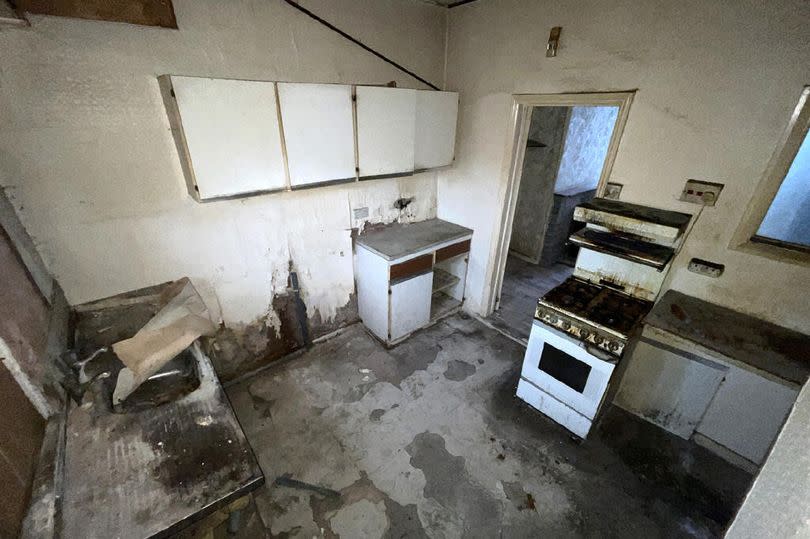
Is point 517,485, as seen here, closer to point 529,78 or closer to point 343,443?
point 343,443

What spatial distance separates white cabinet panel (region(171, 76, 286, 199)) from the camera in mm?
1732

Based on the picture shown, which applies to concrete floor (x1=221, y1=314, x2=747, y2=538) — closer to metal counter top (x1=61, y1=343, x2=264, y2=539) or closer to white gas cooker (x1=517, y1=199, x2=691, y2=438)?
white gas cooker (x1=517, y1=199, x2=691, y2=438)

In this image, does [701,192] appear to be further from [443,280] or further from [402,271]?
[443,280]

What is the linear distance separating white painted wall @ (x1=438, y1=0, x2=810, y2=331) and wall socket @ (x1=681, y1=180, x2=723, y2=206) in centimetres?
3

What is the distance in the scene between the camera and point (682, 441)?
7.47 ft

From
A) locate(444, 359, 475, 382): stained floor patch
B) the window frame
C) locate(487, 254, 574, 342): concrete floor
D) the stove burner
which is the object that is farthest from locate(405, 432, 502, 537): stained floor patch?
the window frame

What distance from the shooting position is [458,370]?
2.86m

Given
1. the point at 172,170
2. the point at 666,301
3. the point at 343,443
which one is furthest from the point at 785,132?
the point at 172,170

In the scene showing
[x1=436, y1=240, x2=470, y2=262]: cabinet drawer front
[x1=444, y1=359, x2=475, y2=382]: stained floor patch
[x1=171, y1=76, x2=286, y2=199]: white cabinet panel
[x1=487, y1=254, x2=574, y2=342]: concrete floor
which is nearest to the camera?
[x1=171, y1=76, x2=286, y2=199]: white cabinet panel

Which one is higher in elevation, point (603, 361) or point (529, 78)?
point (529, 78)

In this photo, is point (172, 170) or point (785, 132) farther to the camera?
point (172, 170)

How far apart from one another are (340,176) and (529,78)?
1.61 m

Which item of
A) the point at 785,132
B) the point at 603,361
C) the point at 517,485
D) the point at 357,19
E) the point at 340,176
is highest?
the point at 357,19

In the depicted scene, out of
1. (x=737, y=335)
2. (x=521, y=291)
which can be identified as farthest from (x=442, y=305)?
(x=737, y=335)
